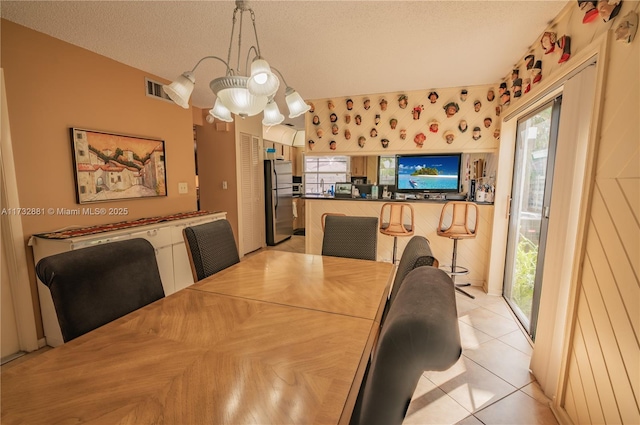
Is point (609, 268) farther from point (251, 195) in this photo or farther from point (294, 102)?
point (251, 195)

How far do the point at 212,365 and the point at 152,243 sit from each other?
2184 millimetres

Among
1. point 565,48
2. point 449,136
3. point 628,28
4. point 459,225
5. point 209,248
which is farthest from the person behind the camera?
point 449,136

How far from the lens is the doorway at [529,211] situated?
7.22 feet

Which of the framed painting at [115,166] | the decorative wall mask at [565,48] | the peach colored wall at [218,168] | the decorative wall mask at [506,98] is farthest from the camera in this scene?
the peach colored wall at [218,168]

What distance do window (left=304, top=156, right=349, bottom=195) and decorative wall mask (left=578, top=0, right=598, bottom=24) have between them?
5159 mm

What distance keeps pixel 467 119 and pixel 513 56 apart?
0.92 metres

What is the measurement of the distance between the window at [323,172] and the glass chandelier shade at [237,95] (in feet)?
17.1

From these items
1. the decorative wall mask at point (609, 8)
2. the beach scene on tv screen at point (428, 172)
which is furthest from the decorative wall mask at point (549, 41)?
the beach scene on tv screen at point (428, 172)

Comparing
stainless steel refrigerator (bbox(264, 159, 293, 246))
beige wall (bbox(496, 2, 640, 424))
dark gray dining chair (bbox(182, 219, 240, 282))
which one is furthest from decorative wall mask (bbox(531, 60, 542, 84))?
stainless steel refrigerator (bbox(264, 159, 293, 246))

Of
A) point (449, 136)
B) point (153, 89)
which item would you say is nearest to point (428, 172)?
point (449, 136)

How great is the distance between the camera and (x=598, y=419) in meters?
1.29

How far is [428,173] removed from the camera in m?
3.92

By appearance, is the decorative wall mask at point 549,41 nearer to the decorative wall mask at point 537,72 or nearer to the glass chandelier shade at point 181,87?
the decorative wall mask at point 537,72

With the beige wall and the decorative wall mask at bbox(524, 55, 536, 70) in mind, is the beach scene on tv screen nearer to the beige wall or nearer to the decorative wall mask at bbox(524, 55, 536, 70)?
the decorative wall mask at bbox(524, 55, 536, 70)
